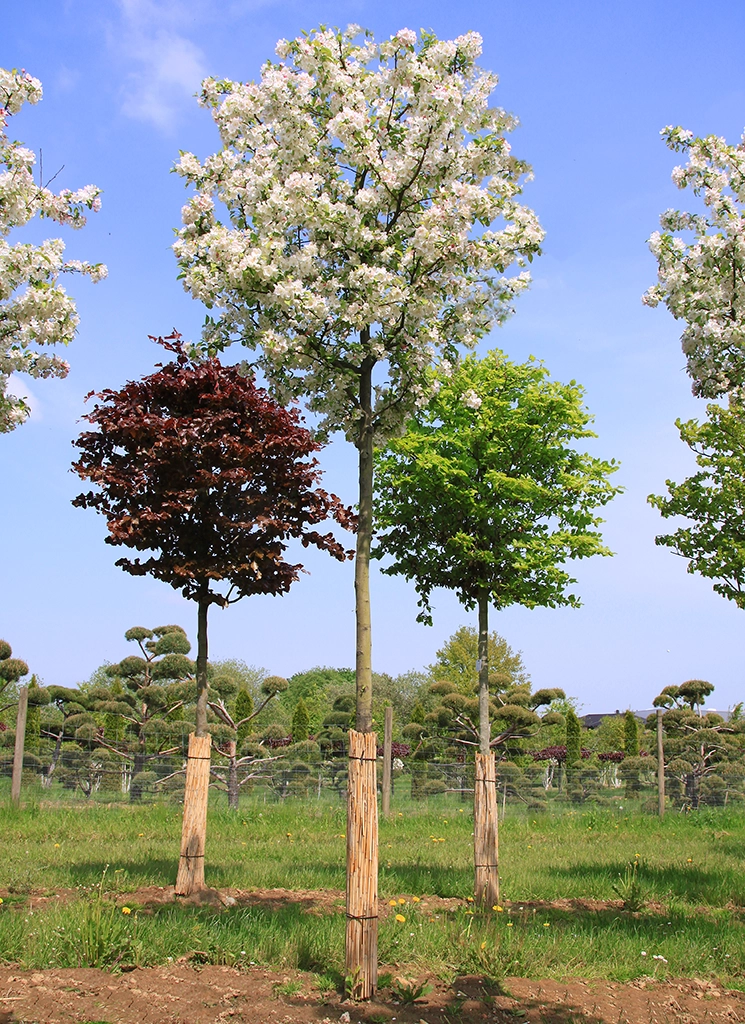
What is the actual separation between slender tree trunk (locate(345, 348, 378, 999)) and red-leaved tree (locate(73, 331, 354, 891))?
2198 mm

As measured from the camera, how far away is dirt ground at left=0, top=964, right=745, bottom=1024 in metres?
4.50

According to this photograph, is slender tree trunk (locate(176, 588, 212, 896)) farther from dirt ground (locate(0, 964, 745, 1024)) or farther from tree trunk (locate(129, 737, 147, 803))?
tree trunk (locate(129, 737, 147, 803))

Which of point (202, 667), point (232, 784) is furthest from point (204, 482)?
point (232, 784)

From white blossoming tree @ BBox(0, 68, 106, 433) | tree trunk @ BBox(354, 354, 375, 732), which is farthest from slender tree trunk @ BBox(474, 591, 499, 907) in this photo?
white blossoming tree @ BBox(0, 68, 106, 433)

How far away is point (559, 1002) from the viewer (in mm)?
5152

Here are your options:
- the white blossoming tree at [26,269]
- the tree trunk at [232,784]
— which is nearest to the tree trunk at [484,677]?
the white blossoming tree at [26,269]

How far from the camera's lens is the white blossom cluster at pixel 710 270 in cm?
645

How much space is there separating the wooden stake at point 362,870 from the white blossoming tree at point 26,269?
3490 millimetres

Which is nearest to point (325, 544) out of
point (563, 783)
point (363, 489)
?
point (363, 489)

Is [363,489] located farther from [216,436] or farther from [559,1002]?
[559,1002]

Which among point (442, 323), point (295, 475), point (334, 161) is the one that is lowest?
point (295, 475)

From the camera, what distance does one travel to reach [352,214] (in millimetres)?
5559

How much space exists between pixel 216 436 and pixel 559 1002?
510cm

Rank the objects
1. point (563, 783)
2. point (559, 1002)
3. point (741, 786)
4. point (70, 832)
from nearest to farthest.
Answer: point (559, 1002) → point (70, 832) → point (563, 783) → point (741, 786)
